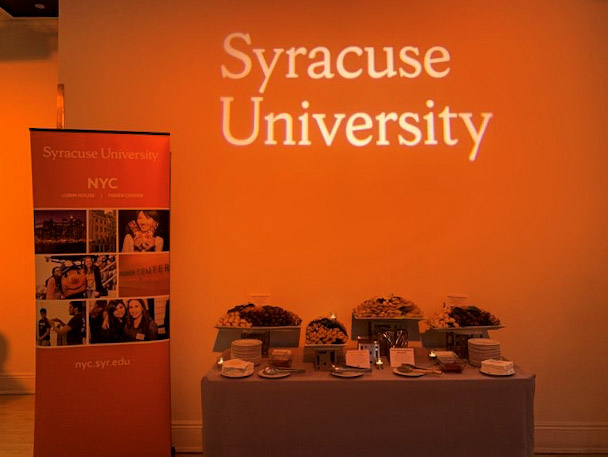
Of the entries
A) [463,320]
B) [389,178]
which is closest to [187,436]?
[463,320]

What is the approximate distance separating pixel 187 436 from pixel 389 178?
227 centimetres

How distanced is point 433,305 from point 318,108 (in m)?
1.58

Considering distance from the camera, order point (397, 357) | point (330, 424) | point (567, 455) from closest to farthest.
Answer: point (330, 424), point (397, 357), point (567, 455)

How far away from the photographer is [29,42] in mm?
4359

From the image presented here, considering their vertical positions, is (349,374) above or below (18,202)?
below

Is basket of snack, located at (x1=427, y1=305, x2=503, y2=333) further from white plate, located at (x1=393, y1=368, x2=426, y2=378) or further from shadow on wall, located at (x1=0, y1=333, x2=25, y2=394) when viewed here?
shadow on wall, located at (x1=0, y1=333, x2=25, y2=394)

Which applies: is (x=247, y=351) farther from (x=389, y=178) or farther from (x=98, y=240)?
(x=389, y=178)

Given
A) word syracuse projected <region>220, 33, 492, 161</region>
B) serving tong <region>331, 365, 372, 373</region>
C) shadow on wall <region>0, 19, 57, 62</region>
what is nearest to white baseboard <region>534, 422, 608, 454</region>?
serving tong <region>331, 365, 372, 373</region>

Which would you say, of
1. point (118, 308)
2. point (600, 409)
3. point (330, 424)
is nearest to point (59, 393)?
point (118, 308)

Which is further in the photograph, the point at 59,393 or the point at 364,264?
the point at 364,264

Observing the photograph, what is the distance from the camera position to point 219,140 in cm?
311

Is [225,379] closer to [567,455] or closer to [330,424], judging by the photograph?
[330,424]

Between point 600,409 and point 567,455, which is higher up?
point 600,409

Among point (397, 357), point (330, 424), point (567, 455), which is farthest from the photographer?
point (567, 455)
